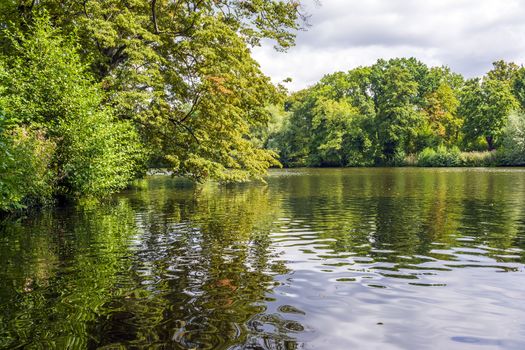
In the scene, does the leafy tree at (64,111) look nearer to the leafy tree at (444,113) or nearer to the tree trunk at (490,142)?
the tree trunk at (490,142)

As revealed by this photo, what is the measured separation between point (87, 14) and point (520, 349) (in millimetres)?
27095

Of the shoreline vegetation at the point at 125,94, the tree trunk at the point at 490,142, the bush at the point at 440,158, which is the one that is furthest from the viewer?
the tree trunk at the point at 490,142

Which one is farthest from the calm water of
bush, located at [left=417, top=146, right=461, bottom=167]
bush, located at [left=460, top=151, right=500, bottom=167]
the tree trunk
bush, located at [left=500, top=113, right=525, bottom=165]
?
the tree trunk

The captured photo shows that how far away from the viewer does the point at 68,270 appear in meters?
9.11

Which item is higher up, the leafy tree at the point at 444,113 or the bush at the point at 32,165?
the leafy tree at the point at 444,113

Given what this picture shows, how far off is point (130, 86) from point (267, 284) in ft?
75.0

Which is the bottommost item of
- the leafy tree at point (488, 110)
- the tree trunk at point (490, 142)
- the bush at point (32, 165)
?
the bush at point (32, 165)

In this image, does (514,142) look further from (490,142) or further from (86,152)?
(86,152)

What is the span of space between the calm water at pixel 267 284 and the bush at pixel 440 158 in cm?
5944

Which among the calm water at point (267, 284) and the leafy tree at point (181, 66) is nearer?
the calm water at point (267, 284)

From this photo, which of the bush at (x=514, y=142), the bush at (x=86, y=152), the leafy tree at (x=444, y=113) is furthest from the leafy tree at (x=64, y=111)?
the leafy tree at (x=444, y=113)

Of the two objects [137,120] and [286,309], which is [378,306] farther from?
[137,120]

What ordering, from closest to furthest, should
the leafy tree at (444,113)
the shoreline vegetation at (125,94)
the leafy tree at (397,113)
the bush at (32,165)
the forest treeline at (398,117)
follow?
the bush at (32,165) → the shoreline vegetation at (125,94) → the forest treeline at (398,117) → the leafy tree at (397,113) → the leafy tree at (444,113)

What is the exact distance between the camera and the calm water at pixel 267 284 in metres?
5.59
